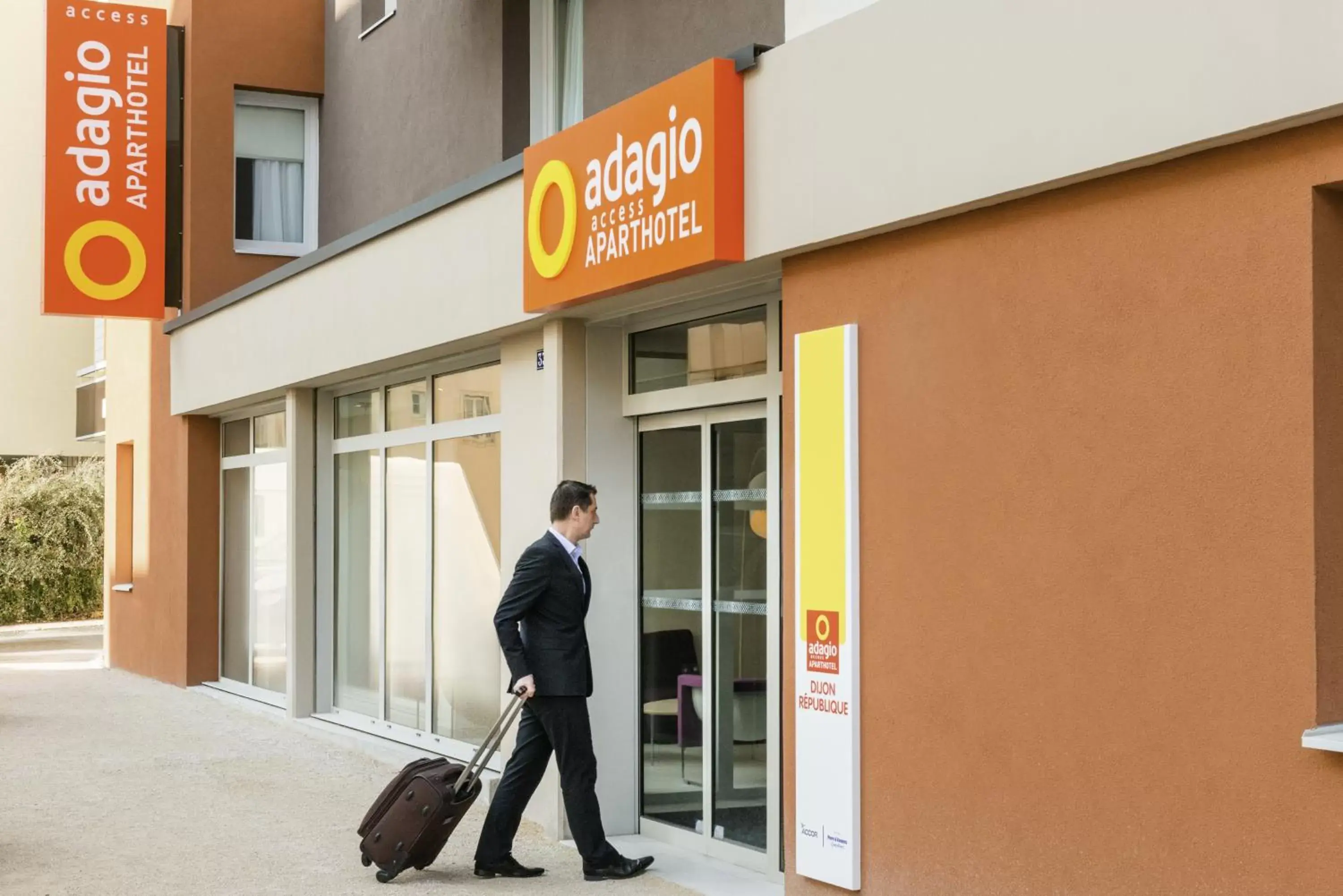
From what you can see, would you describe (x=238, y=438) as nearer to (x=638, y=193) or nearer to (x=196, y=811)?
(x=196, y=811)

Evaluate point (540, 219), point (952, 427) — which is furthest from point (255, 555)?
point (952, 427)

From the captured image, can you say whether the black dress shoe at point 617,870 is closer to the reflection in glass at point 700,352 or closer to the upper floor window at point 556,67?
the reflection in glass at point 700,352

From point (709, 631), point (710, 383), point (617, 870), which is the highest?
point (710, 383)

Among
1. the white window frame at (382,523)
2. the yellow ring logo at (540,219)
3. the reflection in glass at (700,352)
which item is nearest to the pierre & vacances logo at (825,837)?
the reflection in glass at (700,352)

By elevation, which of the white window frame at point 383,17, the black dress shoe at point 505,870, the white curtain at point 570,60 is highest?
the white window frame at point 383,17

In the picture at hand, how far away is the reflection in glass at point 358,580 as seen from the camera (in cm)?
1259

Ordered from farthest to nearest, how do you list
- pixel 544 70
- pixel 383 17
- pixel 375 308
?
pixel 383 17 < pixel 375 308 < pixel 544 70

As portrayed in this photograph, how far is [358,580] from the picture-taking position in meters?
13.0

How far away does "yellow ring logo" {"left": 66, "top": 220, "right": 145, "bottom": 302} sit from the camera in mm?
15070

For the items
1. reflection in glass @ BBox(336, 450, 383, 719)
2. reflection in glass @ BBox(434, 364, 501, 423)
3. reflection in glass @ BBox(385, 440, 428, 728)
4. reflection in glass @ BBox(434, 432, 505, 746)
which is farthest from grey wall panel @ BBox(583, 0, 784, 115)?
reflection in glass @ BBox(336, 450, 383, 719)

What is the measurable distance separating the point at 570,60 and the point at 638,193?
11.2 ft

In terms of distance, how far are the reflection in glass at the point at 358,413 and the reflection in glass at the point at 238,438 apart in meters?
2.55

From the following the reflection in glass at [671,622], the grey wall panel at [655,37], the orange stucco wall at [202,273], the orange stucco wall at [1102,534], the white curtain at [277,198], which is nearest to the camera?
the orange stucco wall at [1102,534]

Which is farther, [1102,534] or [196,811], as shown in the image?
[196,811]
